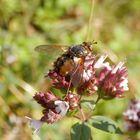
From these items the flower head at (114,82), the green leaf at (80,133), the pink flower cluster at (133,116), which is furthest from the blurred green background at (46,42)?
the green leaf at (80,133)

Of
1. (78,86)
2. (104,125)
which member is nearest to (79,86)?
(78,86)

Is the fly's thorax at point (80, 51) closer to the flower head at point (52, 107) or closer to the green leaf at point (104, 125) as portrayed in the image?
the flower head at point (52, 107)

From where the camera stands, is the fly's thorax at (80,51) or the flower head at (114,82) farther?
the flower head at (114,82)

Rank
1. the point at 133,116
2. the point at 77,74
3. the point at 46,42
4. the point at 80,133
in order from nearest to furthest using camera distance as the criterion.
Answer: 1. the point at 77,74
2. the point at 80,133
3. the point at 133,116
4. the point at 46,42

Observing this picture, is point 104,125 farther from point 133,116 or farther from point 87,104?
point 133,116

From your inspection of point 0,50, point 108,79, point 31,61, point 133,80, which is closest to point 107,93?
point 108,79

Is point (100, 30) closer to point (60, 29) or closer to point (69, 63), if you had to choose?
point (60, 29)
